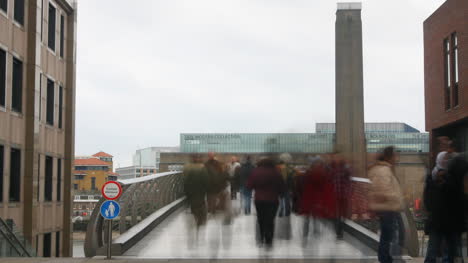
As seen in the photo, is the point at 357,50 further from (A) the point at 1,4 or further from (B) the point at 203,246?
(B) the point at 203,246

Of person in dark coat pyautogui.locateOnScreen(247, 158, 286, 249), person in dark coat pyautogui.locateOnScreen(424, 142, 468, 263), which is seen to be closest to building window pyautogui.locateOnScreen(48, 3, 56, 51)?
person in dark coat pyautogui.locateOnScreen(247, 158, 286, 249)

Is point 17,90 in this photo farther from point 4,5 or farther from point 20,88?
point 4,5

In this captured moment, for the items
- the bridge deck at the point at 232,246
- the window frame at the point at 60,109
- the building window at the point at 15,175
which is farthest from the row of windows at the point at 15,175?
the bridge deck at the point at 232,246

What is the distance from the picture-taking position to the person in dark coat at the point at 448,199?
8.46 metres

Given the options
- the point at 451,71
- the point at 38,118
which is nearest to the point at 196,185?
the point at 38,118

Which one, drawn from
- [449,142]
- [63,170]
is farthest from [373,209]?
[63,170]

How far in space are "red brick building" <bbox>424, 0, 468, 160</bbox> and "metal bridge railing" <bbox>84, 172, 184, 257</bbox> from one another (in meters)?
15.6

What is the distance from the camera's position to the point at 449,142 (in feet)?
28.2

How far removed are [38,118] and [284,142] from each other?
1838 centimetres

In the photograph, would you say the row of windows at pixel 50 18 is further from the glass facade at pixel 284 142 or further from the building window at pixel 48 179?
the glass facade at pixel 284 142

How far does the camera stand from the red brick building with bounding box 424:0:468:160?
29422 mm

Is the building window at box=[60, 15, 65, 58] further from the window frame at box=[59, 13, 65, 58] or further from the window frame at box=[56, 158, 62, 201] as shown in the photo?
the window frame at box=[56, 158, 62, 201]

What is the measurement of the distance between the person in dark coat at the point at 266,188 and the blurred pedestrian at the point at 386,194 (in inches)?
53.7

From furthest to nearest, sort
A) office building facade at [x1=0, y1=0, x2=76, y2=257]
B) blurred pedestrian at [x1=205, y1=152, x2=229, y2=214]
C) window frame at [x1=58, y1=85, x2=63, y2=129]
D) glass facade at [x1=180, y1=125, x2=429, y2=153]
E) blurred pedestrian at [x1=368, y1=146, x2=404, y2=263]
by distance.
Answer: window frame at [x1=58, y1=85, x2=63, y2=129], office building facade at [x1=0, y1=0, x2=76, y2=257], blurred pedestrian at [x1=205, y1=152, x2=229, y2=214], glass facade at [x1=180, y1=125, x2=429, y2=153], blurred pedestrian at [x1=368, y1=146, x2=404, y2=263]
